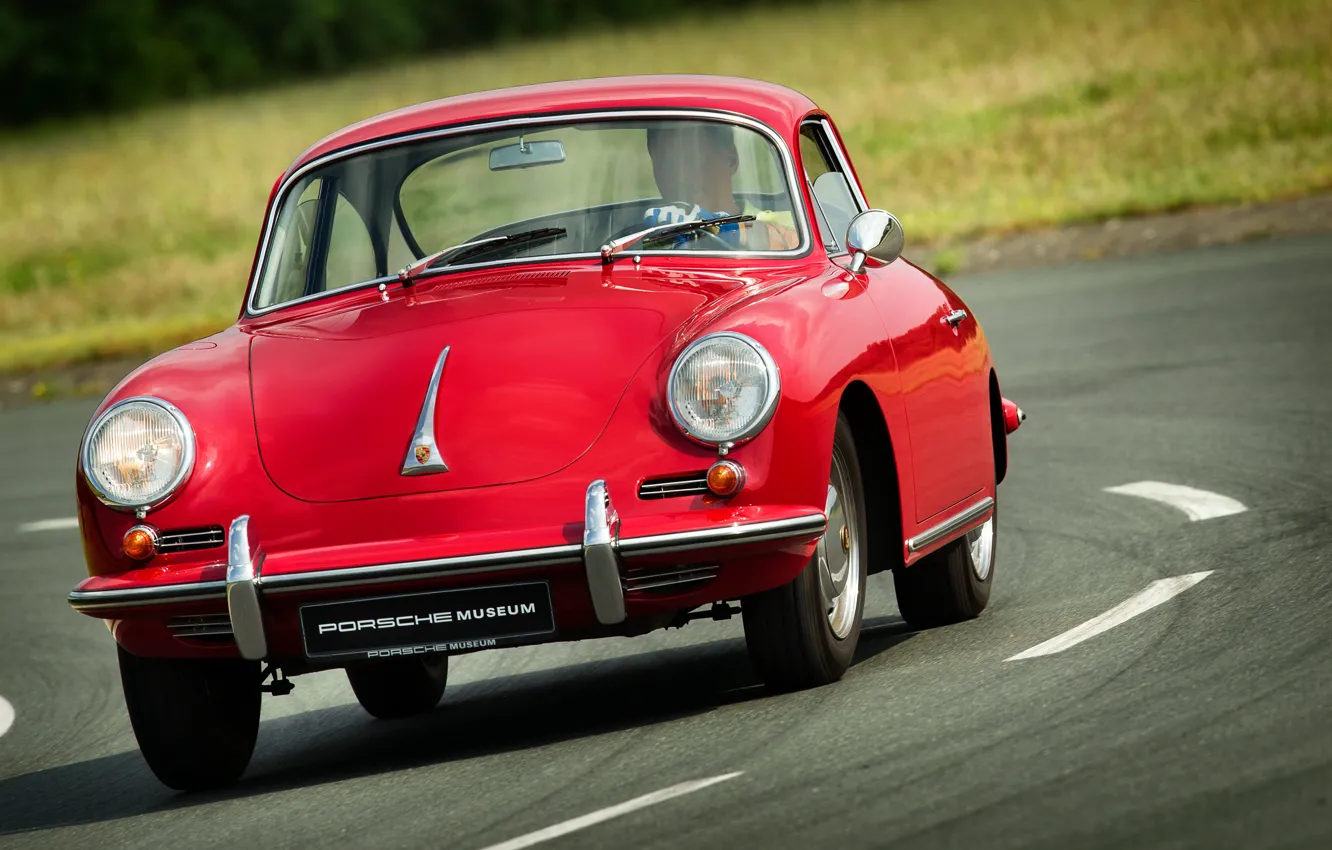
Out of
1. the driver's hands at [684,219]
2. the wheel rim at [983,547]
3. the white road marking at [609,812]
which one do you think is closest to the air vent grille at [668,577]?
the white road marking at [609,812]

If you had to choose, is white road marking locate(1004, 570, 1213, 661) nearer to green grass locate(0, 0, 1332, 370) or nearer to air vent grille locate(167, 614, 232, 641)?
air vent grille locate(167, 614, 232, 641)

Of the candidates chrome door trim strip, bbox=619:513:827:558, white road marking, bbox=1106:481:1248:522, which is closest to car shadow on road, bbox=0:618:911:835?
chrome door trim strip, bbox=619:513:827:558

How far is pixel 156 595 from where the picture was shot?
18.1 ft

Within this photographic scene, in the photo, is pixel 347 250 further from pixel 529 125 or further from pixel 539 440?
pixel 539 440

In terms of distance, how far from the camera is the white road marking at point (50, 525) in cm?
1275

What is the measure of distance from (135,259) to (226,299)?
711cm

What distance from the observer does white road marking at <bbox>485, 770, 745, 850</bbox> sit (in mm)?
4559

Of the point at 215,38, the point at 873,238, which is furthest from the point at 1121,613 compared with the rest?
the point at 215,38

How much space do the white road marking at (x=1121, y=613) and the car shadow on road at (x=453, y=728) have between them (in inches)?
23.0

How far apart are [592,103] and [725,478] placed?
69.2 inches

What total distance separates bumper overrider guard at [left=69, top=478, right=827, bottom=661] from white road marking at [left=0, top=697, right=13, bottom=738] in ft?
7.93

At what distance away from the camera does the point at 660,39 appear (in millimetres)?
60594

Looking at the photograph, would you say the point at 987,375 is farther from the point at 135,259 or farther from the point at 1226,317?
the point at 135,259

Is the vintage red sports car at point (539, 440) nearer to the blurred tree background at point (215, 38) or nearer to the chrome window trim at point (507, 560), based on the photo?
the chrome window trim at point (507, 560)
